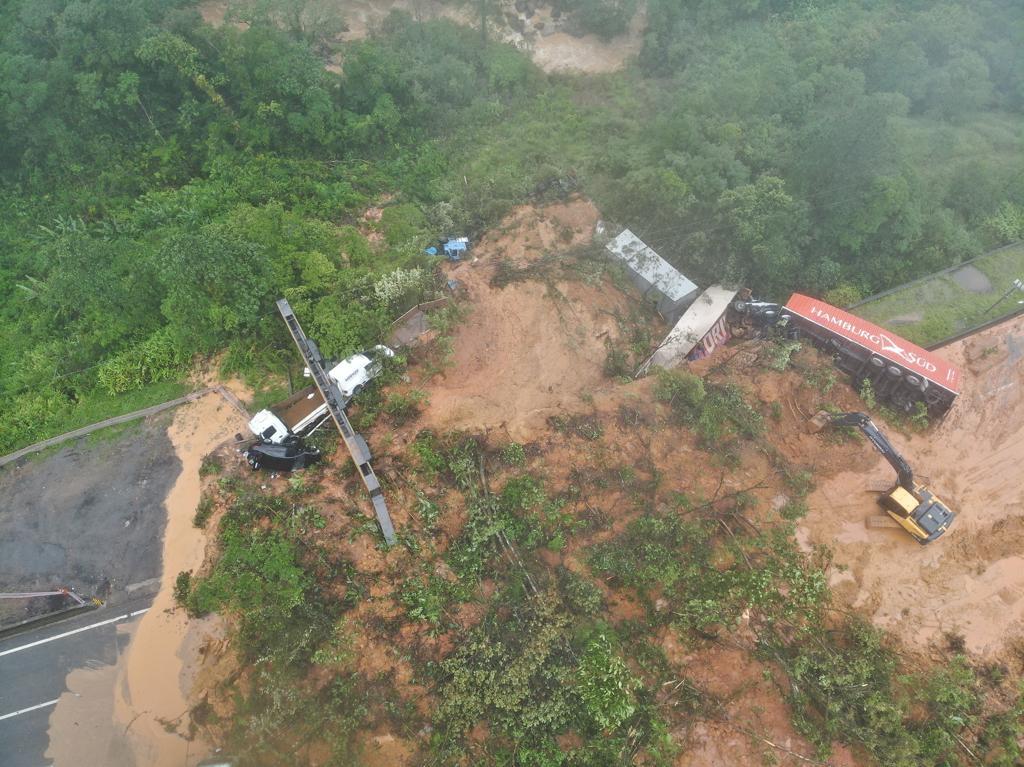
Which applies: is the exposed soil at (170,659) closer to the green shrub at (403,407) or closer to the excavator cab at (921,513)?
the green shrub at (403,407)

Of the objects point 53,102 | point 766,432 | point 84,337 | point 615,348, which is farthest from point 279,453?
point 53,102

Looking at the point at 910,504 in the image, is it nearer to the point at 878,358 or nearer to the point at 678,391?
the point at 878,358

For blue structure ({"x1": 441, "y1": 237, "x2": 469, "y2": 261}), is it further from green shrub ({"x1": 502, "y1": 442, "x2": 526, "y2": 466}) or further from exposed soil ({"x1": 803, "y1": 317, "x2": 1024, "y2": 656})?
exposed soil ({"x1": 803, "y1": 317, "x2": 1024, "y2": 656})

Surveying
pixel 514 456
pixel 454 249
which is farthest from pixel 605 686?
pixel 454 249

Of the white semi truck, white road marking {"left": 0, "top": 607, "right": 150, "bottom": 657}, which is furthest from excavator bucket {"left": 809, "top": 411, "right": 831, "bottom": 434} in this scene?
white road marking {"left": 0, "top": 607, "right": 150, "bottom": 657}

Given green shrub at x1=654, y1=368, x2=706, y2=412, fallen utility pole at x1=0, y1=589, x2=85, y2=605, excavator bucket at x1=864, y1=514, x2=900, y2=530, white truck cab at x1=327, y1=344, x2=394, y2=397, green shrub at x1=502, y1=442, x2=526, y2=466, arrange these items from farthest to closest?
green shrub at x1=654, y1=368, x2=706, y2=412
white truck cab at x1=327, y1=344, x2=394, y2=397
excavator bucket at x1=864, y1=514, x2=900, y2=530
green shrub at x1=502, y1=442, x2=526, y2=466
fallen utility pole at x1=0, y1=589, x2=85, y2=605

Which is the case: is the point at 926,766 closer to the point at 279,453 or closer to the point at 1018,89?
the point at 279,453
